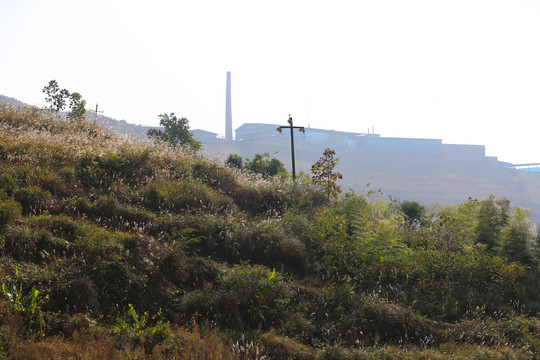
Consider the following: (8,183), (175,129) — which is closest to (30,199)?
(8,183)

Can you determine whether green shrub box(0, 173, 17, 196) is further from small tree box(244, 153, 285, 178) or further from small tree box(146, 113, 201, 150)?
small tree box(146, 113, 201, 150)

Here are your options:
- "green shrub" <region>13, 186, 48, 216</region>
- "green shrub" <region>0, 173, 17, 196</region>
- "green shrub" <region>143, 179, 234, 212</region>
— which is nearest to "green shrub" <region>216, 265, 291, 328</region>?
"green shrub" <region>143, 179, 234, 212</region>

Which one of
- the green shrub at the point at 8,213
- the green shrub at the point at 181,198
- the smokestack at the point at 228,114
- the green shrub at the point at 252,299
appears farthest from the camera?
the smokestack at the point at 228,114

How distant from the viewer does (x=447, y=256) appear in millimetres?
9141

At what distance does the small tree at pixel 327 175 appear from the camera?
1482cm

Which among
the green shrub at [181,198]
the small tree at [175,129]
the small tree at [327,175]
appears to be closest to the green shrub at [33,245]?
the green shrub at [181,198]

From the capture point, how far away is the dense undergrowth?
4.86 metres

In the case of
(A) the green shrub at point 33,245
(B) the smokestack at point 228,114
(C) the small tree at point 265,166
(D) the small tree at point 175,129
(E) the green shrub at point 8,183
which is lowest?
(A) the green shrub at point 33,245

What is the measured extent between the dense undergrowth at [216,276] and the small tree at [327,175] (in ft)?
9.94

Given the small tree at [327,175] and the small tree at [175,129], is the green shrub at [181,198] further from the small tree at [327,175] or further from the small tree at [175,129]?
the small tree at [175,129]

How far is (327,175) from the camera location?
49.9ft

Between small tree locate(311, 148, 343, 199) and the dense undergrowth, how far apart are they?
303 centimetres

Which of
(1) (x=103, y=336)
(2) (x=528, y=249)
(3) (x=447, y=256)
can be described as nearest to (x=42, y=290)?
(1) (x=103, y=336)

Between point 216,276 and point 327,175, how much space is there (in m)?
9.19
